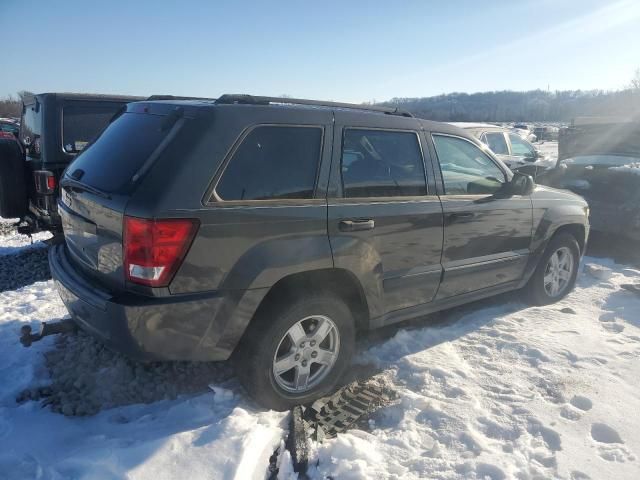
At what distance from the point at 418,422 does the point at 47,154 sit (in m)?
5.04

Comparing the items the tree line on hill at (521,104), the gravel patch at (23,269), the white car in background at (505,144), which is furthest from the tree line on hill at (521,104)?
the gravel patch at (23,269)

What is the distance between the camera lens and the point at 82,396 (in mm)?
3090

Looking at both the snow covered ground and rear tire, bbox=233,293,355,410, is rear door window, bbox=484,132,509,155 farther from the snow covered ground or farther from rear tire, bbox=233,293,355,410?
rear tire, bbox=233,293,355,410

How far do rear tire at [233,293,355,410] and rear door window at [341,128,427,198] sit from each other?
2.60 ft

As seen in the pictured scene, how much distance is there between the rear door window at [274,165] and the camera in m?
2.69

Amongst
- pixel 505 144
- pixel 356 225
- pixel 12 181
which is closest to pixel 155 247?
pixel 356 225

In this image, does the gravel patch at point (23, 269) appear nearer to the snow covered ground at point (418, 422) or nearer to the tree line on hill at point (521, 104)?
the snow covered ground at point (418, 422)

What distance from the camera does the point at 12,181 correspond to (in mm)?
5207

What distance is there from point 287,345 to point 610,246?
660cm

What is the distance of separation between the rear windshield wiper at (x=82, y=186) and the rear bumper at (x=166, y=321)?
0.53 m

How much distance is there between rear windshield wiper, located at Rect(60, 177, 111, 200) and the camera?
2.71 metres

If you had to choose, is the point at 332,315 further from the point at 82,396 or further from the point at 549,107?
the point at 549,107

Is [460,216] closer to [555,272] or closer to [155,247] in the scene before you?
[555,272]

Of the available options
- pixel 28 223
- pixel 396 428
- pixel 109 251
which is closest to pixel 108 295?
pixel 109 251
